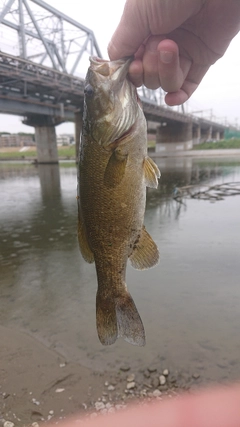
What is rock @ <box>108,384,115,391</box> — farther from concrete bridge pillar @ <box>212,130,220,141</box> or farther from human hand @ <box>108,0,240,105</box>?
concrete bridge pillar @ <box>212,130,220,141</box>

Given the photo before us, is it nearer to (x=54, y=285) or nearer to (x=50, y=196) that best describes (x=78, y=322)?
(x=54, y=285)

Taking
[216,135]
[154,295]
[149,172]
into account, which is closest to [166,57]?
[149,172]

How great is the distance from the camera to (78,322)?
15.3 ft

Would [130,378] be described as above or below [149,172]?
below

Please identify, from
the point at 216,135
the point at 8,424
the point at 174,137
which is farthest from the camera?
the point at 216,135

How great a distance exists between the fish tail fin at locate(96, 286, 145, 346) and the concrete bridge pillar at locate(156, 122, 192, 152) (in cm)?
6496

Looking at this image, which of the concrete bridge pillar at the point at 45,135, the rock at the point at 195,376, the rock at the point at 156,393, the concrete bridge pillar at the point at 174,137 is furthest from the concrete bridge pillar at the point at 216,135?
the rock at the point at 156,393

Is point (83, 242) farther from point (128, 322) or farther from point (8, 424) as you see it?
point (8, 424)

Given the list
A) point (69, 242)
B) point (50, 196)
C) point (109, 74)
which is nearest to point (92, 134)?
point (109, 74)

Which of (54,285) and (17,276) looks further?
(17,276)

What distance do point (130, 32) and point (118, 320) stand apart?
2082 millimetres

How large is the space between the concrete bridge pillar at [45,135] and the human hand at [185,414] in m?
43.0

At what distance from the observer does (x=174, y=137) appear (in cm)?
6588

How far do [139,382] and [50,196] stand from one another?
14.6 m
